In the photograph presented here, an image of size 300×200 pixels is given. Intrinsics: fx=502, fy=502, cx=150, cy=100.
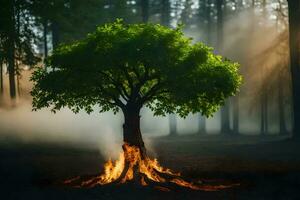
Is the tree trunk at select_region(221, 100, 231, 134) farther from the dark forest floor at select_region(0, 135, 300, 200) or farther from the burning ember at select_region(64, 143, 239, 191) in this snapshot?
the burning ember at select_region(64, 143, 239, 191)

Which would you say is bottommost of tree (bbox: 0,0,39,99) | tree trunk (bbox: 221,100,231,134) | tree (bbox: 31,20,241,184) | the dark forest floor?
the dark forest floor

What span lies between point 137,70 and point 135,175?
3.83 metres

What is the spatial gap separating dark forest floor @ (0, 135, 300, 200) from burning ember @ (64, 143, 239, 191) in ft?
2.14

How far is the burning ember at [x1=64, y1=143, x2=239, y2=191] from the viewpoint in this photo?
17578 millimetres

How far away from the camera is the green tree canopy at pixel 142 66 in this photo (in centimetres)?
1686

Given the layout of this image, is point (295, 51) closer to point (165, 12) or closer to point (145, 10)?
point (145, 10)

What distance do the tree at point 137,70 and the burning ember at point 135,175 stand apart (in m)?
0.08

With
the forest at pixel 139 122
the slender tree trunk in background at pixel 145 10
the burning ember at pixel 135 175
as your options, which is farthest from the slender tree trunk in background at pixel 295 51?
the slender tree trunk in background at pixel 145 10

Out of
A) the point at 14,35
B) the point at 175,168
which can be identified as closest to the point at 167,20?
the point at 14,35

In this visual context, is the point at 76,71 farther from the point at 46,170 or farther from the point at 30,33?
the point at 30,33

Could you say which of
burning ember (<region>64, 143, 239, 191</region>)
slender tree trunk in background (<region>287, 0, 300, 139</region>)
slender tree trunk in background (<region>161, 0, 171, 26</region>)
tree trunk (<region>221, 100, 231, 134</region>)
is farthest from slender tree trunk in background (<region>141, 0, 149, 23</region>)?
burning ember (<region>64, 143, 239, 191</region>)

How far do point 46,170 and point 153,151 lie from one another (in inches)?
397

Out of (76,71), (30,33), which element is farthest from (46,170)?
(30,33)

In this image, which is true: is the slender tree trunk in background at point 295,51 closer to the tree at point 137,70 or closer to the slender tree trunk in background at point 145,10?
the tree at point 137,70
